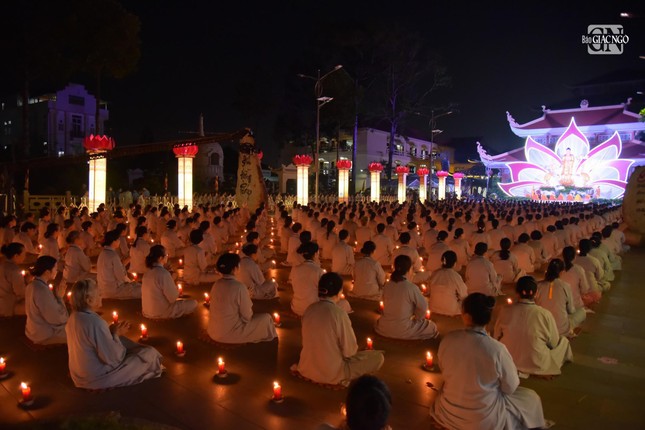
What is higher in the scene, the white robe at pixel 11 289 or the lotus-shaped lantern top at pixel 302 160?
the lotus-shaped lantern top at pixel 302 160

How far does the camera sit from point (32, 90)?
136ft

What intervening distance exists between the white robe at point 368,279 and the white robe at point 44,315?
167 inches

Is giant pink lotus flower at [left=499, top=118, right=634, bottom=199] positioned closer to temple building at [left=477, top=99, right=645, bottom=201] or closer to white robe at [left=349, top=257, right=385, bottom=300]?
temple building at [left=477, top=99, right=645, bottom=201]

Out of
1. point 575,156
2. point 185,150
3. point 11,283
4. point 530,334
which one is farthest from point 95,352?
point 575,156

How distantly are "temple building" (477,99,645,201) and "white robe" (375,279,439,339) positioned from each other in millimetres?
35806

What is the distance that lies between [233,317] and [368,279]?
9.07 ft

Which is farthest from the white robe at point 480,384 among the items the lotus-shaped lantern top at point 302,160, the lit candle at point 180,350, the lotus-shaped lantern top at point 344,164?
the lotus-shaped lantern top at point 344,164

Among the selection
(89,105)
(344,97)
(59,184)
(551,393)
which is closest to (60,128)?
(89,105)

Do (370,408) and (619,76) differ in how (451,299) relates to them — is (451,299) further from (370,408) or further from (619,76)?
(619,76)

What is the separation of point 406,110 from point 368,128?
4881 millimetres

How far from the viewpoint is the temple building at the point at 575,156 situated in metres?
36.4

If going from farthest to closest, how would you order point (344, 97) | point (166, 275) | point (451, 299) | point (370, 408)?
point (344, 97), point (451, 299), point (166, 275), point (370, 408)

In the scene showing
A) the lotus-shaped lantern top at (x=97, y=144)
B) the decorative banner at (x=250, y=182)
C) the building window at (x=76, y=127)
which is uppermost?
the building window at (x=76, y=127)

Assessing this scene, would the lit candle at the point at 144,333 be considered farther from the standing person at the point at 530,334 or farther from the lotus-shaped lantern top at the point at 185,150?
the lotus-shaped lantern top at the point at 185,150
